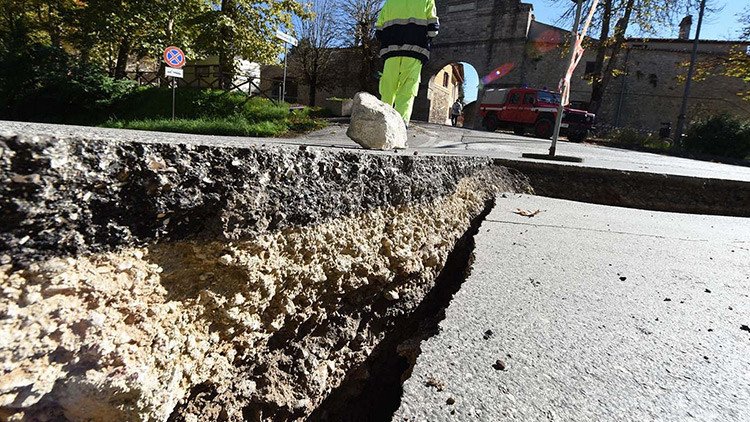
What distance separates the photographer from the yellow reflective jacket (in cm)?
419

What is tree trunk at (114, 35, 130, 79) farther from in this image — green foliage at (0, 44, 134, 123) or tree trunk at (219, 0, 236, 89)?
tree trunk at (219, 0, 236, 89)

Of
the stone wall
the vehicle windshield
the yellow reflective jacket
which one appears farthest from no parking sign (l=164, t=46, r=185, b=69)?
the stone wall

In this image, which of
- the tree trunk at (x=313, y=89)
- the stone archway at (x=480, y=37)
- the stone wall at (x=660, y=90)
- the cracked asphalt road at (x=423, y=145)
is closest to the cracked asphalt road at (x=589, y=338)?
the cracked asphalt road at (x=423, y=145)

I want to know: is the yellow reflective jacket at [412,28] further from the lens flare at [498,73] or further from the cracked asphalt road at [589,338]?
the lens flare at [498,73]

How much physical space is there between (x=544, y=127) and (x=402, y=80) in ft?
42.0

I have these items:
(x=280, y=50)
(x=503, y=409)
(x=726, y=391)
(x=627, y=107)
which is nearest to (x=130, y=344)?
(x=503, y=409)

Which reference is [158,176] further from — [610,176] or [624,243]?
[610,176]

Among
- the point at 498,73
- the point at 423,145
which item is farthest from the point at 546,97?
the point at 423,145

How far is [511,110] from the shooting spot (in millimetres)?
16203

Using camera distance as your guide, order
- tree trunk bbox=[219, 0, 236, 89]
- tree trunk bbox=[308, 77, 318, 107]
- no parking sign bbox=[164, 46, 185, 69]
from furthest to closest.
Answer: tree trunk bbox=[308, 77, 318, 107] < tree trunk bbox=[219, 0, 236, 89] < no parking sign bbox=[164, 46, 185, 69]

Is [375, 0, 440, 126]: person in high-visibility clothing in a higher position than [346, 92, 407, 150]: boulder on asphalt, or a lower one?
higher

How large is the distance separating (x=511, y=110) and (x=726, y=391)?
55.1ft

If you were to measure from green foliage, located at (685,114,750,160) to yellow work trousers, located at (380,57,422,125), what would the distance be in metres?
16.4

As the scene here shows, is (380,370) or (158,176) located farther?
(380,370)
